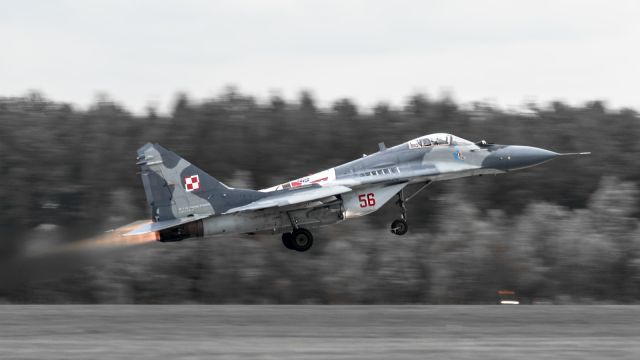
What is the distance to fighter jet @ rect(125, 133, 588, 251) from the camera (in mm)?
32781

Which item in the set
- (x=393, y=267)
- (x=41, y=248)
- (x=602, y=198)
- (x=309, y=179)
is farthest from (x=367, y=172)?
(x=602, y=198)

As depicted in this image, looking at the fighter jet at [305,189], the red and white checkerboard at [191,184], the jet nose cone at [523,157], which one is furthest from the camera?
the jet nose cone at [523,157]

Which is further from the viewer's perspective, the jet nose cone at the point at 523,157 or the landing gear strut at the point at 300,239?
the landing gear strut at the point at 300,239

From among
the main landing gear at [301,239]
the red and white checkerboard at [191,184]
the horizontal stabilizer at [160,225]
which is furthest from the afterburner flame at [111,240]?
the main landing gear at [301,239]

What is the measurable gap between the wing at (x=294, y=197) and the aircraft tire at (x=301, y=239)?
1.35 m

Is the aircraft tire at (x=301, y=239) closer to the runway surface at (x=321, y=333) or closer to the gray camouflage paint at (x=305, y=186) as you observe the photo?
the gray camouflage paint at (x=305, y=186)

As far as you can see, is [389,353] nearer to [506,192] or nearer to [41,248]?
[41,248]

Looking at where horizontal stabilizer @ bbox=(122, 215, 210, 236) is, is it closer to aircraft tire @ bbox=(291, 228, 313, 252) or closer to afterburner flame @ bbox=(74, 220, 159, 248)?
aircraft tire @ bbox=(291, 228, 313, 252)

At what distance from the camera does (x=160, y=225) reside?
1277 inches

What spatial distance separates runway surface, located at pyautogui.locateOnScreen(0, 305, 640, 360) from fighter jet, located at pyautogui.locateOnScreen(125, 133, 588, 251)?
2943 mm

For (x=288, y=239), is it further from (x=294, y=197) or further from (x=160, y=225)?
(x=160, y=225)

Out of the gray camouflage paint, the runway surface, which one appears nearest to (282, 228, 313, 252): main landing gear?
the gray camouflage paint

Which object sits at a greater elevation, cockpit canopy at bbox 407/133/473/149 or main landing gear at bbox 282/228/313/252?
cockpit canopy at bbox 407/133/473/149

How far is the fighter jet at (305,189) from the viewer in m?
32.8
